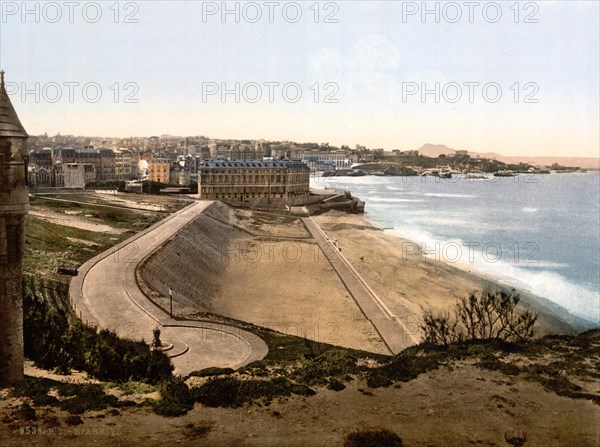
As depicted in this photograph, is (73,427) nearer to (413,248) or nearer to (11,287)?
(11,287)

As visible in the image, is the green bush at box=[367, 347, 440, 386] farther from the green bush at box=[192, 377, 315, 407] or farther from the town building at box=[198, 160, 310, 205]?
the town building at box=[198, 160, 310, 205]

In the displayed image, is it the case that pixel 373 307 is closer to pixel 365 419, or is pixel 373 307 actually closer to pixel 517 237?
pixel 365 419

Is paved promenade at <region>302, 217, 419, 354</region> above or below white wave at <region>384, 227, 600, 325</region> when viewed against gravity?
above

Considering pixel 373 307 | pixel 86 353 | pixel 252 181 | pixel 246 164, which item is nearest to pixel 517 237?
pixel 373 307

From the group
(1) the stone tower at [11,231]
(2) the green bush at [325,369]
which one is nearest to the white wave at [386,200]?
(2) the green bush at [325,369]

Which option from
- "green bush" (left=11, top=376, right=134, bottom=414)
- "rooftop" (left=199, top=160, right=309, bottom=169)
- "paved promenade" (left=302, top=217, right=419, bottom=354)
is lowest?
"paved promenade" (left=302, top=217, right=419, bottom=354)

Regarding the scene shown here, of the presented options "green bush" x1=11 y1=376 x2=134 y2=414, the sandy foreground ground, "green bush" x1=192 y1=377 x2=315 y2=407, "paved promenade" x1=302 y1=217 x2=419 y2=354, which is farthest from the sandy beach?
"green bush" x1=11 y1=376 x2=134 y2=414

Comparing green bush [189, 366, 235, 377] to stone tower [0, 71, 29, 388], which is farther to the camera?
green bush [189, 366, 235, 377]

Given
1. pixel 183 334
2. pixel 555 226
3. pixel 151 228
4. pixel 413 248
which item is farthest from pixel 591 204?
pixel 183 334
